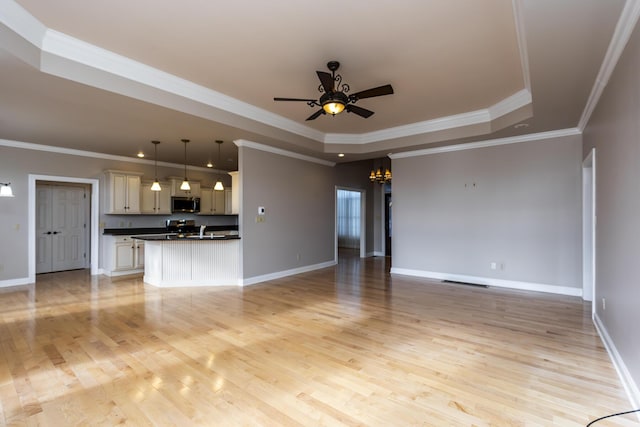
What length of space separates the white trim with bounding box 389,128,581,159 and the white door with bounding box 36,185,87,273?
24.1 feet

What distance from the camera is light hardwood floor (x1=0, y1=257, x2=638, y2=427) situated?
2.10m

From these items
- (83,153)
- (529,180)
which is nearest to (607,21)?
(529,180)

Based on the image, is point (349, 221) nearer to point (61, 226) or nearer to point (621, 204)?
point (61, 226)

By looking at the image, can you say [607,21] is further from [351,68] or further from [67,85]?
[67,85]

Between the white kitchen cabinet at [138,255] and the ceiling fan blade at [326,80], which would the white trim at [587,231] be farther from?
the white kitchen cabinet at [138,255]

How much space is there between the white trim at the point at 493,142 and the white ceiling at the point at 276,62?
232 millimetres

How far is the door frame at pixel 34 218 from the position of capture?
6.05 meters

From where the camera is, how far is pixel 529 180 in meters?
5.40

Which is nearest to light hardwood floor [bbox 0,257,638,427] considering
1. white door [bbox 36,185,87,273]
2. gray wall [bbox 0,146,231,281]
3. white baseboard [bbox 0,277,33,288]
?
white baseboard [bbox 0,277,33,288]

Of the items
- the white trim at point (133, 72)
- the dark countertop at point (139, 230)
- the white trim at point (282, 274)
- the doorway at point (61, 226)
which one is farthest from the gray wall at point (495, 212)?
the doorway at point (61, 226)

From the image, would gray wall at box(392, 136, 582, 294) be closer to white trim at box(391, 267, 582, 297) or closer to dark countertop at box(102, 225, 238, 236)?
white trim at box(391, 267, 582, 297)

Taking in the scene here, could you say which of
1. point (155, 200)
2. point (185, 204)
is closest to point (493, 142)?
point (185, 204)

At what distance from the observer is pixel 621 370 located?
8.29ft

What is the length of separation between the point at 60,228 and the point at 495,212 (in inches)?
359
